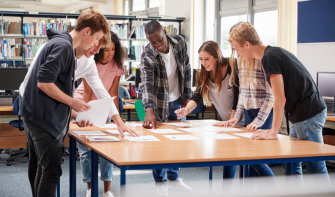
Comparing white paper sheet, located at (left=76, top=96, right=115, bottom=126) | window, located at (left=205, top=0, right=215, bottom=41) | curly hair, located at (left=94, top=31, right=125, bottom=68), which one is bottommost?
white paper sheet, located at (left=76, top=96, right=115, bottom=126)

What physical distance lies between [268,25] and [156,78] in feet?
14.2

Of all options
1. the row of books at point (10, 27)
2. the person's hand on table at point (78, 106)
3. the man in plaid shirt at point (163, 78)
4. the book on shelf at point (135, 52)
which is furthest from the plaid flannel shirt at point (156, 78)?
the row of books at point (10, 27)

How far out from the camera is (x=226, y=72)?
2521mm

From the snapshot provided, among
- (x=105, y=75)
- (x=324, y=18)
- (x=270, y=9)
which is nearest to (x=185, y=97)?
(x=105, y=75)

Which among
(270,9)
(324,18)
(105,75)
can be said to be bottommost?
(105,75)

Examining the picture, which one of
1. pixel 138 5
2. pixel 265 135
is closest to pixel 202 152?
pixel 265 135

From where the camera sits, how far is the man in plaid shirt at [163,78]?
2420 millimetres

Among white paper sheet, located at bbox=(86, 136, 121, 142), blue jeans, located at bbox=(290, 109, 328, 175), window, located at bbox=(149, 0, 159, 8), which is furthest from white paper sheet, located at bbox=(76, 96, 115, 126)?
window, located at bbox=(149, 0, 159, 8)

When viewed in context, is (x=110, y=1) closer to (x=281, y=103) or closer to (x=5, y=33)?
(x=5, y=33)

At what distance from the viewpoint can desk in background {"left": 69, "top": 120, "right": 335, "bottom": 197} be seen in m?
1.44

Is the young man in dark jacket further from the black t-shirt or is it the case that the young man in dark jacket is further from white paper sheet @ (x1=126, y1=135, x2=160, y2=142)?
the black t-shirt

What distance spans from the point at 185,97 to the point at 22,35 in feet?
15.7

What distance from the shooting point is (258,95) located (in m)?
2.22

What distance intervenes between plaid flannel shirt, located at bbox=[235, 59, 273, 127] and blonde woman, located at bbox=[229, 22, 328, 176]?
0.22 metres
